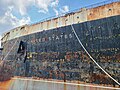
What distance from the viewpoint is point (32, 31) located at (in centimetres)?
1523

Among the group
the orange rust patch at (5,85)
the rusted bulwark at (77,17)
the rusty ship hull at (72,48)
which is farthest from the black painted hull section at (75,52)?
the orange rust patch at (5,85)

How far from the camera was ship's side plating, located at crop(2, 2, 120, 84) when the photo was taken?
894 centimetres

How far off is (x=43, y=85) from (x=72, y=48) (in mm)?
3599

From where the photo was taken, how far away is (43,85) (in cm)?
1242

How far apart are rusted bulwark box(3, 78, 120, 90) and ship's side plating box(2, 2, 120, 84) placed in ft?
1.15

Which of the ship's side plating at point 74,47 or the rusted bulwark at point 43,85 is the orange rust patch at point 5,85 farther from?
the ship's side plating at point 74,47

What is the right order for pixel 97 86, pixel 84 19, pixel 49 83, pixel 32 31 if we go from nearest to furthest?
pixel 97 86 → pixel 84 19 → pixel 49 83 → pixel 32 31

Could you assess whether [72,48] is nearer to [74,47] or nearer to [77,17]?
[74,47]

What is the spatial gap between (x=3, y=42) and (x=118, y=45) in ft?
50.3

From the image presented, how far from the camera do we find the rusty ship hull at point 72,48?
8.94 metres

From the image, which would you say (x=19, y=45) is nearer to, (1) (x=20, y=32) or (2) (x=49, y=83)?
(1) (x=20, y=32)

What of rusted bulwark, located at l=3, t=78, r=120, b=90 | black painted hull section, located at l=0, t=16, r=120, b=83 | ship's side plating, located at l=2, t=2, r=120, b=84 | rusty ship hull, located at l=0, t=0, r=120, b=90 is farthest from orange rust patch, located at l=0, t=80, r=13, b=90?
black painted hull section, located at l=0, t=16, r=120, b=83

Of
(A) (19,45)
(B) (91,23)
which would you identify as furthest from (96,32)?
(A) (19,45)

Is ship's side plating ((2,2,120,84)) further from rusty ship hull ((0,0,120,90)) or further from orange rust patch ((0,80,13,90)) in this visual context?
orange rust patch ((0,80,13,90))
